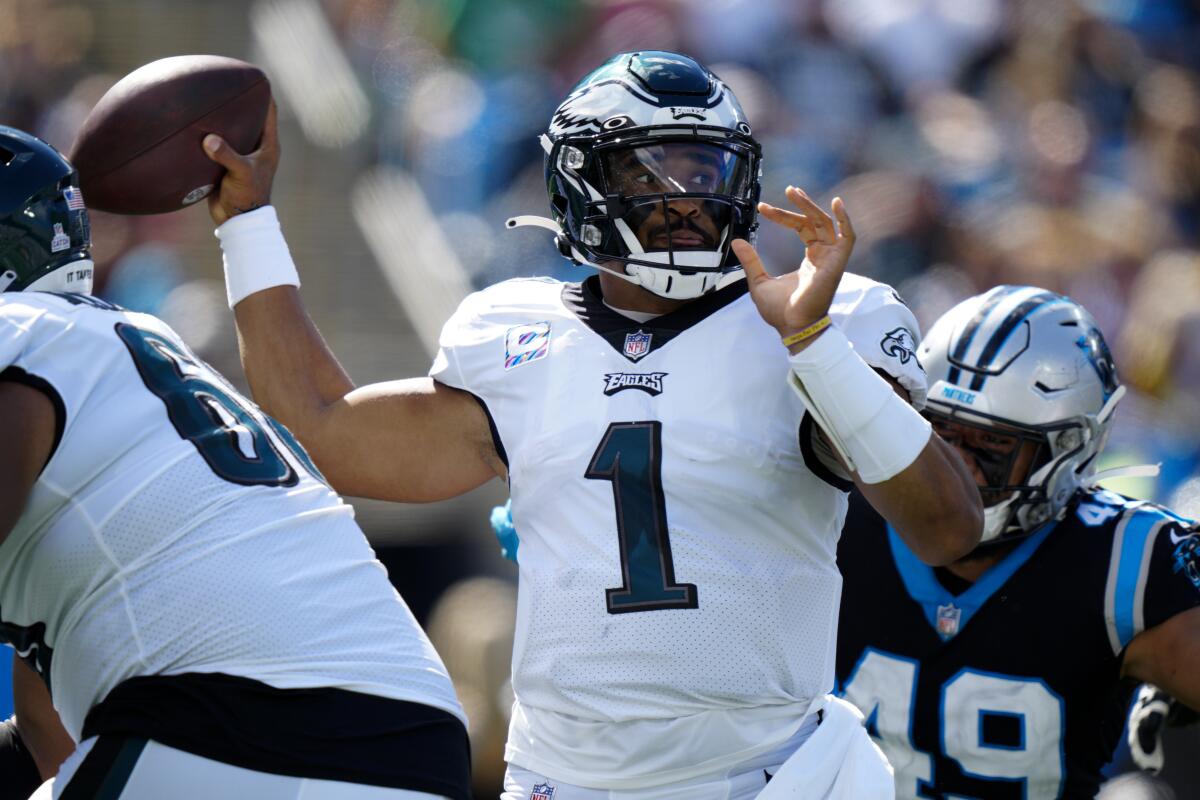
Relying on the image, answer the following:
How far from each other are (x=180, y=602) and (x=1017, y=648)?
189 centimetres

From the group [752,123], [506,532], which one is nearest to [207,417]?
[506,532]

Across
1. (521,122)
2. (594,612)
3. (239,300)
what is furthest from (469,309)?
(521,122)

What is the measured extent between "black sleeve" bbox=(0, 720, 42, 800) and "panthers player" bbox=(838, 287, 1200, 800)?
1754 mm

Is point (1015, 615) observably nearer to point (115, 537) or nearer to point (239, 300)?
point (239, 300)

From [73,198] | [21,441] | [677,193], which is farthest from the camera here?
[677,193]

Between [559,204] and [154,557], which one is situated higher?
[559,204]

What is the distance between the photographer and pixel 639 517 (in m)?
2.48

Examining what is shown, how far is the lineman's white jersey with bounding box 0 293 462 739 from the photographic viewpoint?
2117mm

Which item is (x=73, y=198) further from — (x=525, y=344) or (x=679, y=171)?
(x=679, y=171)

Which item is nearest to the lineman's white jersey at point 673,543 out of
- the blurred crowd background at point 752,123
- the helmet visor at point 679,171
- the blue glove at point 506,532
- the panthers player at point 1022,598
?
the helmet visor at point 679,171

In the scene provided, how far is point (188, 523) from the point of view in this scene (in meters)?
2.16

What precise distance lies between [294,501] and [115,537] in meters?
0.26

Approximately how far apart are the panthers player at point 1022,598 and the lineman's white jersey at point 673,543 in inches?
34.0

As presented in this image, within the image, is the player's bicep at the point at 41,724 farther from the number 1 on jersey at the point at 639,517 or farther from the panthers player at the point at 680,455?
the number 1 on jersey at the point at 639,517
